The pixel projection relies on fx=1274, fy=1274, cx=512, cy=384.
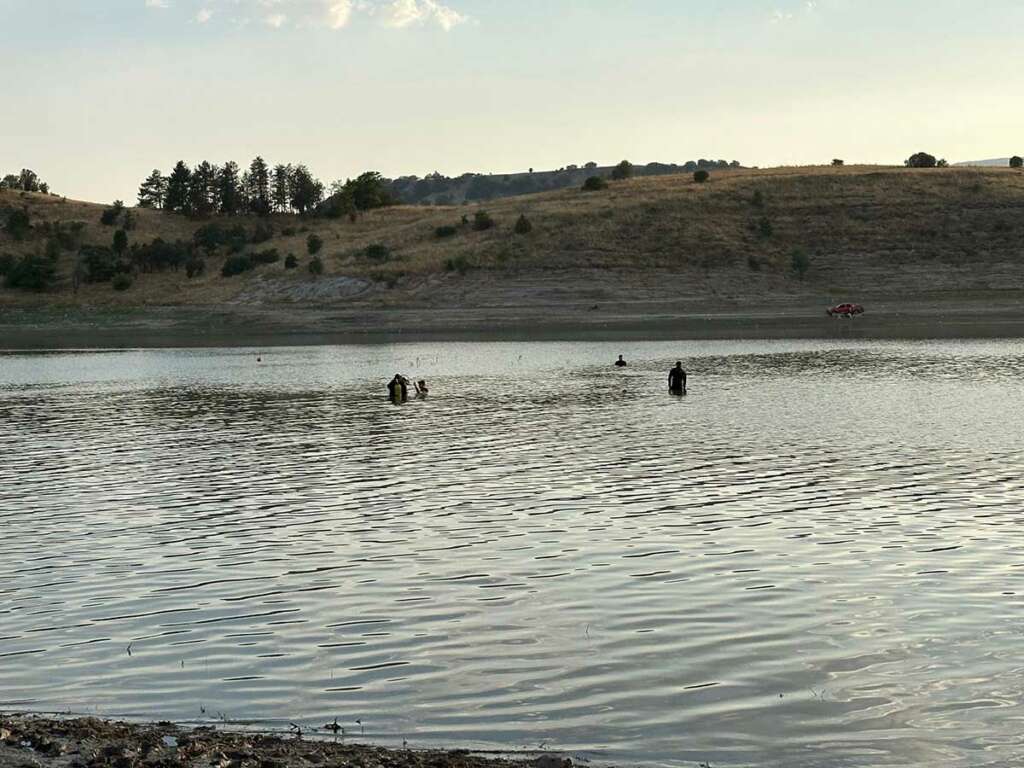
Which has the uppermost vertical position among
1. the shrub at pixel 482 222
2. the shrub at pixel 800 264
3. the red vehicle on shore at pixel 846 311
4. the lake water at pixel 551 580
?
the shrub at pixel 482 222

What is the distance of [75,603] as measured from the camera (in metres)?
18.4

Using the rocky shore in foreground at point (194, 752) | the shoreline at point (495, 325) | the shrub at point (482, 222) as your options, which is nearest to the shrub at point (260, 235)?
the shrub at point (482, 222)

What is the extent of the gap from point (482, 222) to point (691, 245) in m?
26.3

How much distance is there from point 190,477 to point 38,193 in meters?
169

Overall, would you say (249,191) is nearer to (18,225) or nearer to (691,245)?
(18,225)

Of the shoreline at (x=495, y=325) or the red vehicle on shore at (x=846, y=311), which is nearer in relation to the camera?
the shoreline at (x=495, y=325)

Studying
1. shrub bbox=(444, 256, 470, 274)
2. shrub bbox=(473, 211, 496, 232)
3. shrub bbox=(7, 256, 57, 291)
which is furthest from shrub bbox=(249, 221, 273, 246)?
shrub bbox=(444, 256, 470, 274)

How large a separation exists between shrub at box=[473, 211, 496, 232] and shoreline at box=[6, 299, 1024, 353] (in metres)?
28.5

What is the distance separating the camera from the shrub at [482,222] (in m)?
139

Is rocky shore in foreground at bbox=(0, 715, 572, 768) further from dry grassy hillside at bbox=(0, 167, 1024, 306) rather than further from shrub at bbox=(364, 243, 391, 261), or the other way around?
shrub at bbox=(364, 243, 391, 261)

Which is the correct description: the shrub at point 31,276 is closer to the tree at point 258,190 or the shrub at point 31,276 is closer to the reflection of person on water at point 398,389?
the tree at point 258,190

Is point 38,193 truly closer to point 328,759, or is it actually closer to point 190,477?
point 190,477

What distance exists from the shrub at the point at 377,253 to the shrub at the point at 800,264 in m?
40.5

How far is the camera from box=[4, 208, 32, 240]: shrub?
524ft
